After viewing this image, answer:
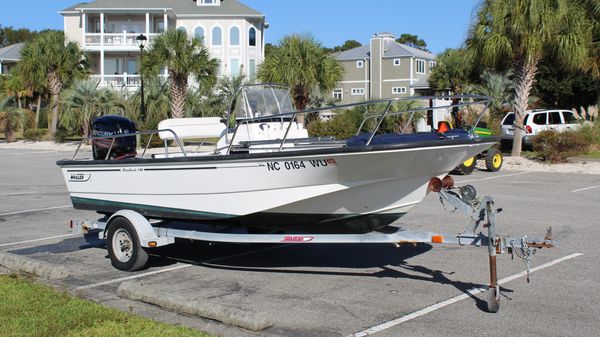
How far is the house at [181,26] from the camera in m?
55.9

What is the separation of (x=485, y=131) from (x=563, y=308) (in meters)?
15.1

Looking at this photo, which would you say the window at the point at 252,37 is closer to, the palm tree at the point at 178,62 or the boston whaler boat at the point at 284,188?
the palm tree at the point at 178,62

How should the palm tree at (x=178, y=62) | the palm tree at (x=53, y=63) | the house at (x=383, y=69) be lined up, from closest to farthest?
the palm tree at (x=178, y=62)
the palm tree at (x=53, y=63)
the house at (x=383, y=69)

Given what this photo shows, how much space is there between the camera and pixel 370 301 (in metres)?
7.04

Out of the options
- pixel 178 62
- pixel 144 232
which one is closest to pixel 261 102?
pixel 144 232

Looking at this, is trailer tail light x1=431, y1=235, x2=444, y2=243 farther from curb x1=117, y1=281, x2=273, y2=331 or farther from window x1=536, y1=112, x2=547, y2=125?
window x1=536, y1=112, x2=547, y2=125

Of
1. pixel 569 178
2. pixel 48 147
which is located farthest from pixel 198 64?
pixel 569 178

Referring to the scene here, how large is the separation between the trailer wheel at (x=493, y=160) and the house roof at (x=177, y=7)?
124 feet

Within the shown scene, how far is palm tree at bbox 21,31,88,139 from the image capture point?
4472cm

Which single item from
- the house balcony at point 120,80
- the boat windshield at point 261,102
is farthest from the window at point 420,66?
the boat windshield at point 261,102

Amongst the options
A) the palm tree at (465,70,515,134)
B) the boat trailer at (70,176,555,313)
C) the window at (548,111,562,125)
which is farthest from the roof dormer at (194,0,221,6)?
the boat trailer at (70,176,555,313)

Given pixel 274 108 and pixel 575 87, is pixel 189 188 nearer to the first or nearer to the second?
pixel 274 108

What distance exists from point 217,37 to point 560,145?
128 feet

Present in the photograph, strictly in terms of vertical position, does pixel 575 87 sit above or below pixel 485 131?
above
